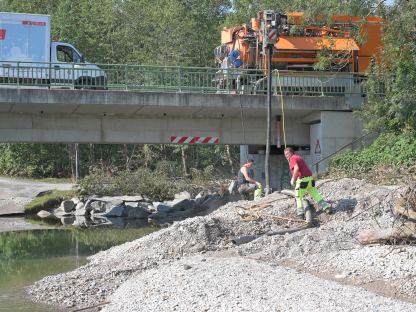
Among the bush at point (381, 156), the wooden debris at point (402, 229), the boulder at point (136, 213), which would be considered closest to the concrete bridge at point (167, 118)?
the bush at point (381, 156)

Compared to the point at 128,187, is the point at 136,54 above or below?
above

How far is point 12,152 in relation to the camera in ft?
174

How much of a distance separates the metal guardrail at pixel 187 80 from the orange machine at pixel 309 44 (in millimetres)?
738

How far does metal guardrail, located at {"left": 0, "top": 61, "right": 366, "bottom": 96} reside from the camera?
25.7 meters

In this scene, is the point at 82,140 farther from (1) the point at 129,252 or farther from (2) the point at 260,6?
(2) the point at 260,6

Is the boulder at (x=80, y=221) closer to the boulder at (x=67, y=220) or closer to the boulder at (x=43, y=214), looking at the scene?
the boulder at (x=67, y=220)

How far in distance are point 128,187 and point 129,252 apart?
1897cm

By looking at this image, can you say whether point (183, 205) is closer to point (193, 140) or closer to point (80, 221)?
point (80, 221)

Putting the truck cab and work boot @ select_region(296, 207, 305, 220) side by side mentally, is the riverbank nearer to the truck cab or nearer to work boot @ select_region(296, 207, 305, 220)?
the truck cab

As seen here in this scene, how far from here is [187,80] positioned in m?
27.2

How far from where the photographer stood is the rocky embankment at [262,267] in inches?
424

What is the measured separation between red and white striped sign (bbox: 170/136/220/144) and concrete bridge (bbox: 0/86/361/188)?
0.12 m

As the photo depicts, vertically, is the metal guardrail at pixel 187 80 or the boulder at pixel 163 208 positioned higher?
the metal guardrail at pixel 187 80

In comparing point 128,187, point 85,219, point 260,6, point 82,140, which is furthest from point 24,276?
point 260,6
